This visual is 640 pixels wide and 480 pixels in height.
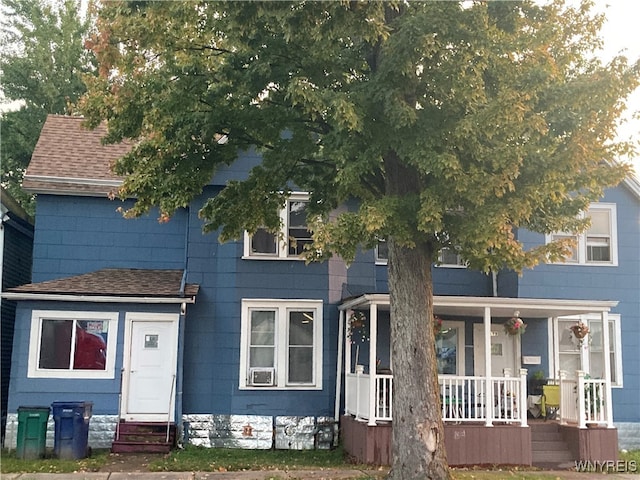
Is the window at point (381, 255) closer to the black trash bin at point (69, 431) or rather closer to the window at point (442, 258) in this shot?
the window at point (442, 258)

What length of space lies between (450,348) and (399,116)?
836cm

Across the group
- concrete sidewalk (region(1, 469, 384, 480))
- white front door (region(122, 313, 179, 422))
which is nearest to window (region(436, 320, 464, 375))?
concrete sidewalk (region(1, 469, 384, 480))

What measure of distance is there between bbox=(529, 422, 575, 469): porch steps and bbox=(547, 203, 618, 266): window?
13.4 ft

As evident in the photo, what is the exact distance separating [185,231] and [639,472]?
1055cm

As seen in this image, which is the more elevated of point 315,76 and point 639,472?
point 315,76

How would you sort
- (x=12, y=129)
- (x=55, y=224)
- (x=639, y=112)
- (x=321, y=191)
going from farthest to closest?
(x=12, y=129), (x=55, y=224), (x=321, y=191), (x=639, y=112)

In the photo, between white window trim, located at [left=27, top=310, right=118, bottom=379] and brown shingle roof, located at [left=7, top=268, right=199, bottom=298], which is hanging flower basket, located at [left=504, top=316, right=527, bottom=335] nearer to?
brown shingle roof, located at [left=7, top=268, right=199, bottom=298]

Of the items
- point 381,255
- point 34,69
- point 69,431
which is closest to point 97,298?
point 69,431

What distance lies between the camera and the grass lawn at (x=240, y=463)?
1148 centimetres

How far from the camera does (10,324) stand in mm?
15836

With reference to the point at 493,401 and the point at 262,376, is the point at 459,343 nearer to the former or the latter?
the point at 493,401

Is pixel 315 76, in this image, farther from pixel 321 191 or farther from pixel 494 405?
pixel 494 405

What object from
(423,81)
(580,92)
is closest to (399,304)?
(423,81)

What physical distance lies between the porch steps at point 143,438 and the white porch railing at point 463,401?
3793 mm
